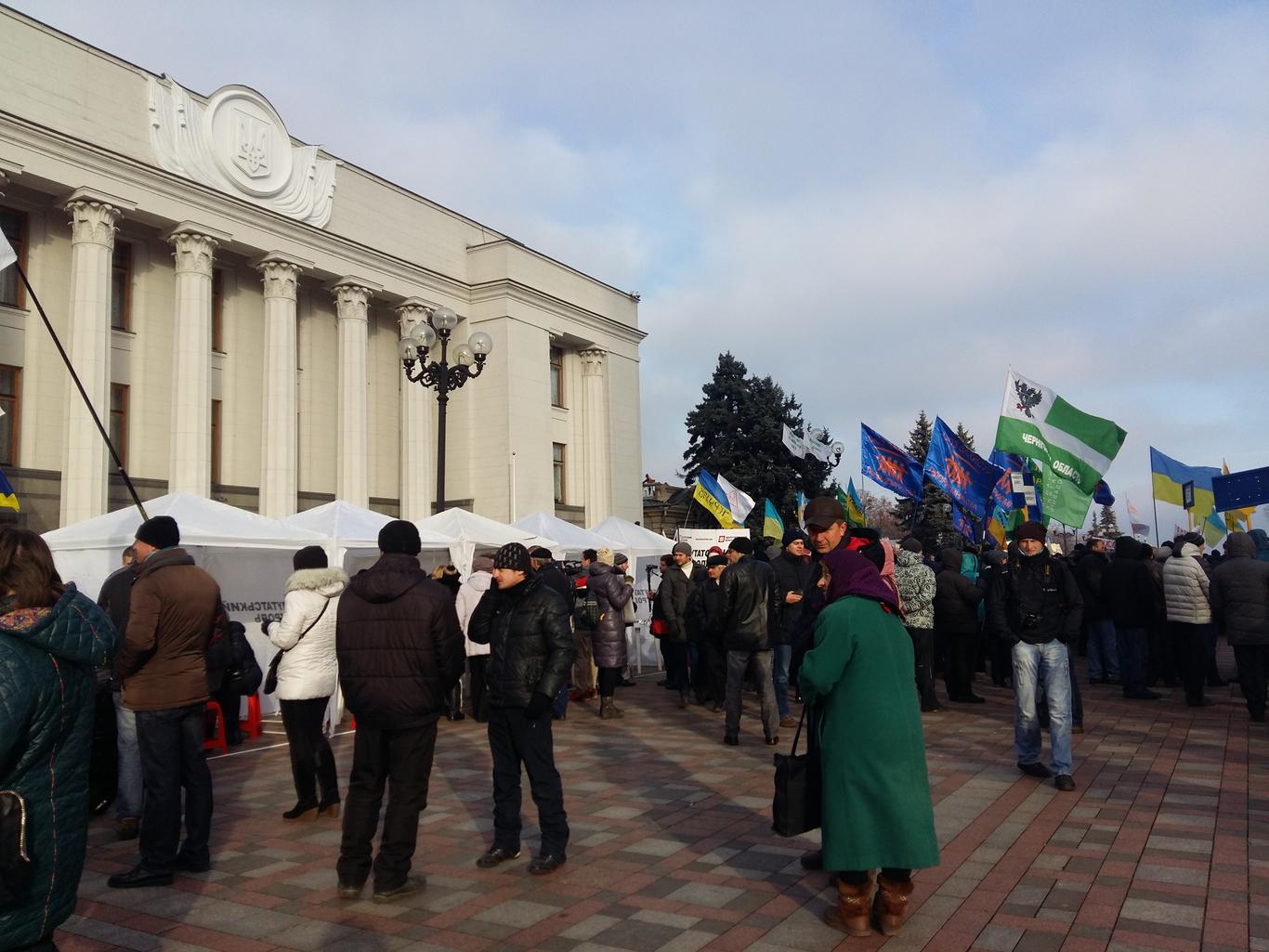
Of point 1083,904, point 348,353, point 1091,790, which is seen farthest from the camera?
point 348,353

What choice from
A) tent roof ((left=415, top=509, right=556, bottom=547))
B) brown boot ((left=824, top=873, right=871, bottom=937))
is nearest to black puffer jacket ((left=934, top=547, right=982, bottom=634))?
tent roof ((left=415, top=509, right=556, bottom=547))

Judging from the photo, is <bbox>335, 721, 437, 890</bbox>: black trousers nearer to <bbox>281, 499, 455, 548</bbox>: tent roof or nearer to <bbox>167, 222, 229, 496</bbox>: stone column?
<bbox>281, 499, 455, 548</bbox>: tent roof

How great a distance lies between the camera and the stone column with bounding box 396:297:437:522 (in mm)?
31953

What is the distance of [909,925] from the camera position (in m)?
4.45

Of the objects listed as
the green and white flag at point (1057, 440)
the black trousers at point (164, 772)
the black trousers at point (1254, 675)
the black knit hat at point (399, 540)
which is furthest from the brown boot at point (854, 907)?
the green and white flag at point (1057, 440)

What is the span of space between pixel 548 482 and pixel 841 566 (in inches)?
1241

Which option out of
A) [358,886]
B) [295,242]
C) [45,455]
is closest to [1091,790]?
[358,886]

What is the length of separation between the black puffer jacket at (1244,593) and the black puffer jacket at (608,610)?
669 cm

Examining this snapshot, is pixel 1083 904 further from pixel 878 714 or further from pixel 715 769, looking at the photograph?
pixel 715 769

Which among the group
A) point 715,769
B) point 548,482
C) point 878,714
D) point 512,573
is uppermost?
point 548,482

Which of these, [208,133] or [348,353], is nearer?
[208,133]

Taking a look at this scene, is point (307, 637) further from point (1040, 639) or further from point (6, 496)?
point (6, 496)

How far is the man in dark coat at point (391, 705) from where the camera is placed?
5020mm

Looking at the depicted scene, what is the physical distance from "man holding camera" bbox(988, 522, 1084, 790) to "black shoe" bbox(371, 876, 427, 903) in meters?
4.66
